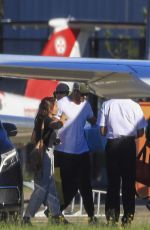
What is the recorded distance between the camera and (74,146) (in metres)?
12.7

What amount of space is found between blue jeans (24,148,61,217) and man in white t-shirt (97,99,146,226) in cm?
67

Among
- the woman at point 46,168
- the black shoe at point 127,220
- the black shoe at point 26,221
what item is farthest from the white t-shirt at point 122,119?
the black shoe at point 26,221

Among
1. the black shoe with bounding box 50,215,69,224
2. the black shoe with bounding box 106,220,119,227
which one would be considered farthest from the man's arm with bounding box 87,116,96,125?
the black shoe with bounding box 106,220,119,227

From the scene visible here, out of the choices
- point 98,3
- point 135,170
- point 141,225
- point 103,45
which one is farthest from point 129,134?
point 98,3

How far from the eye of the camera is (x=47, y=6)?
2816 cm

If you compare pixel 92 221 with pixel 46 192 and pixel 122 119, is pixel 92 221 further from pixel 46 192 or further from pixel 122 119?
pixel 122 119

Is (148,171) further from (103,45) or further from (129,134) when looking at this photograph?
(103,45)

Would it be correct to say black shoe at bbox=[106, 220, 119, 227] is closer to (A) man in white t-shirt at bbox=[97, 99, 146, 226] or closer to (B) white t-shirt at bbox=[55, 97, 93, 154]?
(A) man in white t-shirt at bbox=[97, 99, 146, 226]

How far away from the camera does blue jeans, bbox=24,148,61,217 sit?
12.5 metres

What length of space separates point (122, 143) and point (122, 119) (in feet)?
0.94

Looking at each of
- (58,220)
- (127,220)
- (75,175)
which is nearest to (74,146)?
(75,175)

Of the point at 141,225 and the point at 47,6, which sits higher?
the point at 47,6

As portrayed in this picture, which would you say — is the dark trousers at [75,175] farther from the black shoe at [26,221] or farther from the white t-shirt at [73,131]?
the black shoe at [26,221]

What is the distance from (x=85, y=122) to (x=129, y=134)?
78 cm
